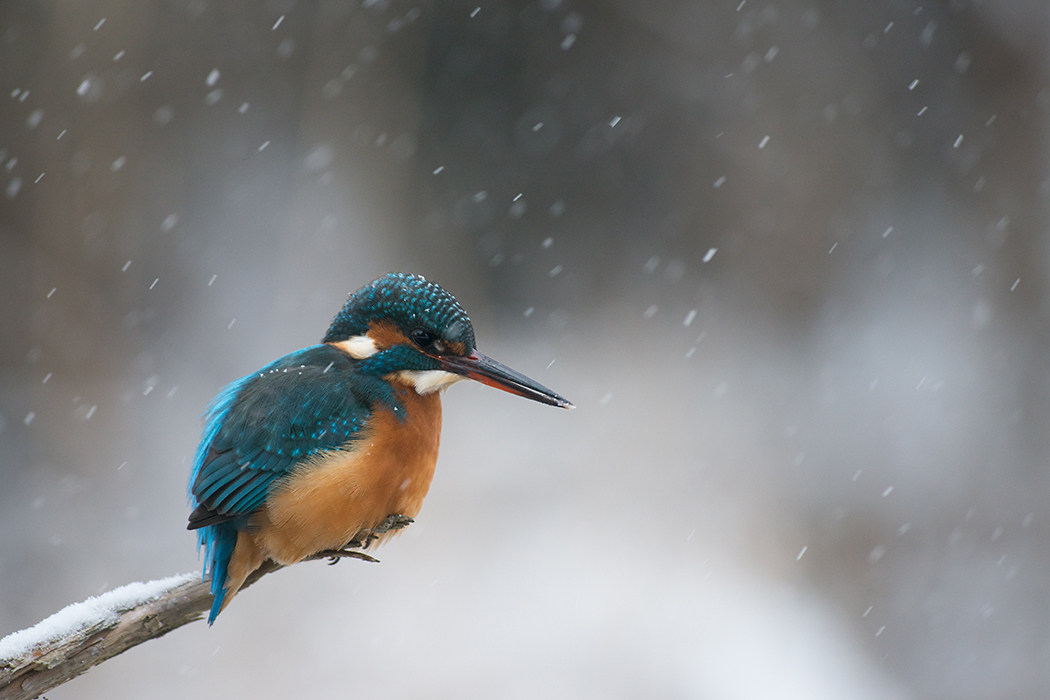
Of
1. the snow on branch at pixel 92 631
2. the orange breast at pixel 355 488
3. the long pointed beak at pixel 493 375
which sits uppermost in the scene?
the long pointed beak at pixel 493 375

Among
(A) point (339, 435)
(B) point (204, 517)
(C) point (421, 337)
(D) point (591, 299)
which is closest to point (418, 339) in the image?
(C) point (421, 337)

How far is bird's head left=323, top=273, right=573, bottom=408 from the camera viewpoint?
3.10 ft

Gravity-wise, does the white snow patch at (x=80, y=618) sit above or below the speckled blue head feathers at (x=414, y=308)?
below

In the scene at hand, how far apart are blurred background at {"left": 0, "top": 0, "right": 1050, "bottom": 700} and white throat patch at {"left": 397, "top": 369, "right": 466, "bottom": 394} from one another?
80.9 inches

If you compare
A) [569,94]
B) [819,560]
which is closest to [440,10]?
[569,94]

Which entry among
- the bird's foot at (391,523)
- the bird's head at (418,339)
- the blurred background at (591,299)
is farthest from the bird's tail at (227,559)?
the blurred background at (591,299)

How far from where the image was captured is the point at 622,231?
353 centimetres

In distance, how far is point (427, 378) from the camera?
39.4 inches

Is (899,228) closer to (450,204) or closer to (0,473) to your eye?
(450,204)

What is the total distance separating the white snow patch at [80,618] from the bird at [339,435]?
0.07 metres

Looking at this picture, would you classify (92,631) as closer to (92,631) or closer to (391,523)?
(92,631)

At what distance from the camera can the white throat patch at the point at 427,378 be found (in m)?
0.99

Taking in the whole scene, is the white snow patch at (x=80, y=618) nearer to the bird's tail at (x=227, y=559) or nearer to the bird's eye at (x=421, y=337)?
the bird's tail at (x=227, y=559)

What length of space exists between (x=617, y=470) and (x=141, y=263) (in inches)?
81.7
